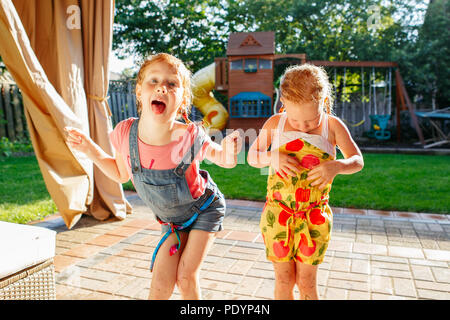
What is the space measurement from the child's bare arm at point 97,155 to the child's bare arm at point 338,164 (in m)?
1.02

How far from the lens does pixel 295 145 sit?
5.74 ft

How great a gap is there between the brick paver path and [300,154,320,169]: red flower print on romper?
3.40ft

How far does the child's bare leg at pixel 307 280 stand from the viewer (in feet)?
5.67

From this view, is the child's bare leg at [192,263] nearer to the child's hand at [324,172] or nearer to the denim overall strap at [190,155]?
the denim overall strap at [190,155]

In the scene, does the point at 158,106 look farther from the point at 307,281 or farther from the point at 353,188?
the point at 353,188

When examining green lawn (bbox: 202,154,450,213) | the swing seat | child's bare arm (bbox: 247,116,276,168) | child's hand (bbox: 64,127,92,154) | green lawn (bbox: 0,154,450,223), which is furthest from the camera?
the swing seat

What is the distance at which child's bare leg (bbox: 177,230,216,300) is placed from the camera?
5.40ft

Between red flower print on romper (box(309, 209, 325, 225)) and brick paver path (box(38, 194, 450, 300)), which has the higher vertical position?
red flower print on romper (box(309, 209, 325, 225))

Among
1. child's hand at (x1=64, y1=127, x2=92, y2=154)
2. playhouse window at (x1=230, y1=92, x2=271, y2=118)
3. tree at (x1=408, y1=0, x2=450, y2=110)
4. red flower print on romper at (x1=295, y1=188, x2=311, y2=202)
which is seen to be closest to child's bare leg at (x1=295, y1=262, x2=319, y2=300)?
red flower print on romper at (x1=295, y1=188, x2=311, y2=202)

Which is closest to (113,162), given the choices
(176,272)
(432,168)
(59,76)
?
(176,272)

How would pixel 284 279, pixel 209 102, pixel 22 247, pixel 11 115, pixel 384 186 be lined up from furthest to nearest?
pixel 209 102, pixel 11 115, pixel 384 186, pixel 284 279, pixel 22 247

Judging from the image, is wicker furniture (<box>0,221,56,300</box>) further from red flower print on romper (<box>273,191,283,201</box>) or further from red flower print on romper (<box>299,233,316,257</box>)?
red flower print on romper (<box>299,233,316,257</box>)

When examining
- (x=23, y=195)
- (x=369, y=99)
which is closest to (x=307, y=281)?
(x=23, y=195)

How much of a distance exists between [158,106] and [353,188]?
14.1 ft
